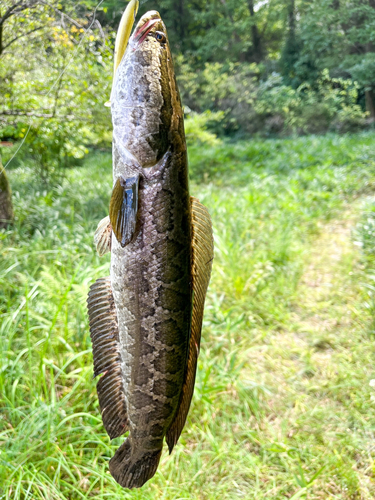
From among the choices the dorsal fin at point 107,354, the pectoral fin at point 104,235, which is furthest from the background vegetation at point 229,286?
the dorsal fin at point 107,354

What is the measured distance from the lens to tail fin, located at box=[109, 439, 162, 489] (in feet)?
3.55

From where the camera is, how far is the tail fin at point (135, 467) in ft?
3.55

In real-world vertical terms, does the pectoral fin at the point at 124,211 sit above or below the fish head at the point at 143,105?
below

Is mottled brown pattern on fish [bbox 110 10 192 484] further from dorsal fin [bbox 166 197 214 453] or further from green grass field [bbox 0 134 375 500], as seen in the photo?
green grass field [bbox 0 134 375 500]

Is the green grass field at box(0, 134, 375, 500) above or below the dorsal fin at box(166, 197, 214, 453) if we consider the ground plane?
below

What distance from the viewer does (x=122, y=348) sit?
3.53 feet

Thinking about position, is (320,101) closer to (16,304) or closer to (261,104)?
(261,104)

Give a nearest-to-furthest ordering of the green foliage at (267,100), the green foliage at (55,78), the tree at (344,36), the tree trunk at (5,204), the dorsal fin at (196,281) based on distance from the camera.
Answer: the dorsal fin at (196,281), the green foliage at (55,78), the tree at (344,36), the tree trunk at (5,204), the green foliage at (267,100)

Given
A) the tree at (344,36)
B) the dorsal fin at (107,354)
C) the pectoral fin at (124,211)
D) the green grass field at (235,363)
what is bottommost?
the green grass field at (235,363)

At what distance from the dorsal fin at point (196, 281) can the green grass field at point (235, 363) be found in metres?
1.08

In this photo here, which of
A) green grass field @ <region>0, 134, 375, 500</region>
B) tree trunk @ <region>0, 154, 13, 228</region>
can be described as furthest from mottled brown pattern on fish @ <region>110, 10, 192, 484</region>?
tree trunk @ <region>0, 154, 13, 228</region>

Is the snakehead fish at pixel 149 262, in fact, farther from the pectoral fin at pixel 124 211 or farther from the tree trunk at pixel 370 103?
the tree trunk at pixel 370 103

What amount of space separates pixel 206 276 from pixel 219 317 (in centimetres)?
225

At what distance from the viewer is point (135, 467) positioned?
109cm
